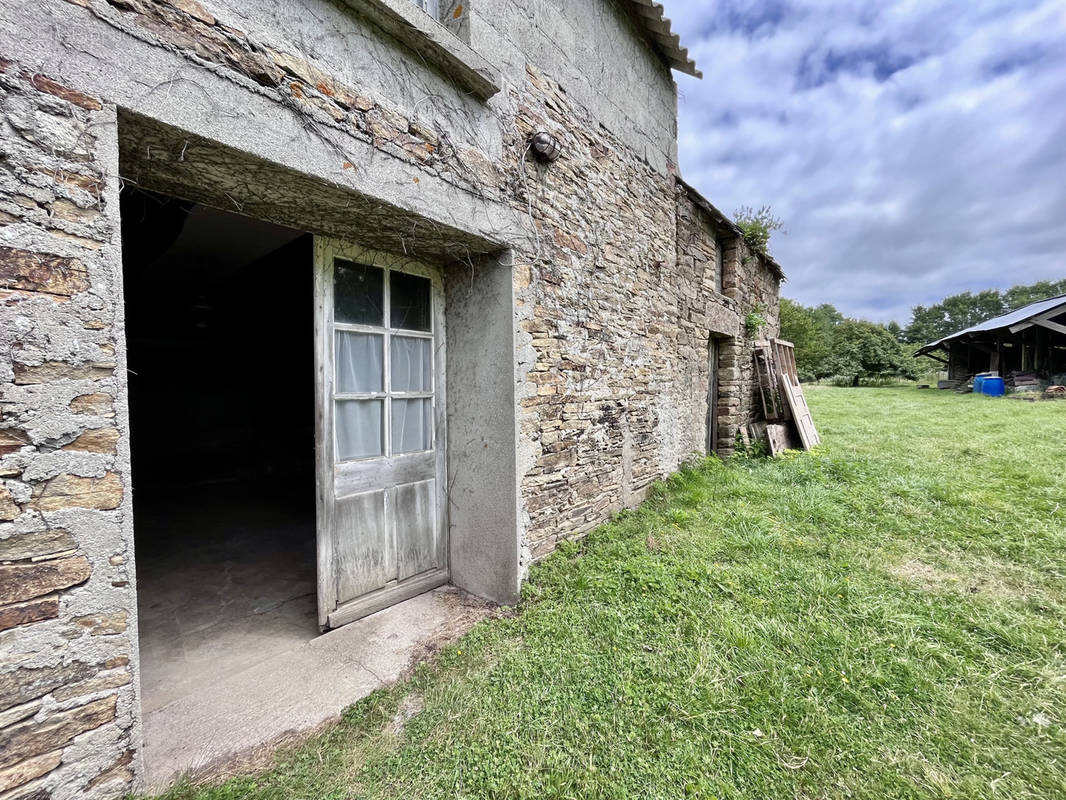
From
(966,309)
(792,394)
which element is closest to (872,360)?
(792,394)

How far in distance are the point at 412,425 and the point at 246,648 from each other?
1.67 metres

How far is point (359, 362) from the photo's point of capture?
2.76m

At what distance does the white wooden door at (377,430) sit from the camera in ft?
8.55

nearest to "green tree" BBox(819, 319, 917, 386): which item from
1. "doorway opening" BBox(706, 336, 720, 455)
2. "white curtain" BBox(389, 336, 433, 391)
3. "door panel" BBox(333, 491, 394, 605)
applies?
"doorway opening" BBox(706, 336, 720, 455)

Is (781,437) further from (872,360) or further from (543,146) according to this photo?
(872,360)

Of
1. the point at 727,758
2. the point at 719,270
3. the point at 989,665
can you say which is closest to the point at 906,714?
the point at 989,665

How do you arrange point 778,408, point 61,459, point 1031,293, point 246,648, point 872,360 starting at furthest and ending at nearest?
point 1031,293 < point 872,360 < point 778,408 < point 246,648 < point 61,459

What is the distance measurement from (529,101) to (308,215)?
1871mm

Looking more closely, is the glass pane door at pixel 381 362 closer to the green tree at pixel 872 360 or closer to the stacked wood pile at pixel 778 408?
the stacked wood pile at pixel 778 408

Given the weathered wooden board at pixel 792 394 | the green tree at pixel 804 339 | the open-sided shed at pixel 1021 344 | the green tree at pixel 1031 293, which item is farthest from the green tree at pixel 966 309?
the weathered wooden board at pixel 792 394

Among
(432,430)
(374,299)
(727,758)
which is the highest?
(374,299)

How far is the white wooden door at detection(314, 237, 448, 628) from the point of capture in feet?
8.55

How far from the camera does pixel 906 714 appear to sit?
1.94 meters

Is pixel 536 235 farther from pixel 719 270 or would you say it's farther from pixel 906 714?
pixel 719 270
